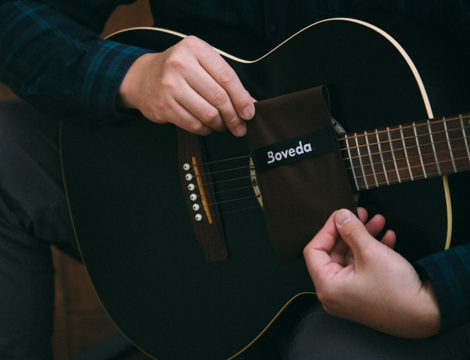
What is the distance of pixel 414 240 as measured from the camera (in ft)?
1.94

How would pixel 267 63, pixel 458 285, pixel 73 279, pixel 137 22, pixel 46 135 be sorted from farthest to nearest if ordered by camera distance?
pixel 73 279 < pixel 137 22 < pixel 46 135 < pixel 267 63 < pixel 458 285

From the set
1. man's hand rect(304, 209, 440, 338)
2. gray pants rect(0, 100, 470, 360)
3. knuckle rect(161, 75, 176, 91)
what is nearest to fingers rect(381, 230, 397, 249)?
man's hand rect(304, 209, 440, 338)

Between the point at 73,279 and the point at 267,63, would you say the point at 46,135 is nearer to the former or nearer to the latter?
the point at 267,63

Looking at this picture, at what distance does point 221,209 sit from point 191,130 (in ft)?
0.51

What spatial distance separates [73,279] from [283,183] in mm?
1124

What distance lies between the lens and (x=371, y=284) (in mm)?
544

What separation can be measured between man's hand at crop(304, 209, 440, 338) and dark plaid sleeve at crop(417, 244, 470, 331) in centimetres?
1

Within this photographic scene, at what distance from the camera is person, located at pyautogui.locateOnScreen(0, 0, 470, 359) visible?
1.80 feet

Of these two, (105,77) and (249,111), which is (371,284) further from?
(105,77)

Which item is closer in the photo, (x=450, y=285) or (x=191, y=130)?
(x=450, y=285)

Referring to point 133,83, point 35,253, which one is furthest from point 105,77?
point 35,253

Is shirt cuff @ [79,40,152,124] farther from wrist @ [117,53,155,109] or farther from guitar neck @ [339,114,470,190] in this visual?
guitar neck @ [339,114,470,190]

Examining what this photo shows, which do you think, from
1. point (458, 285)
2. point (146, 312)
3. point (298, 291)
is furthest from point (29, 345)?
point (458, 285)

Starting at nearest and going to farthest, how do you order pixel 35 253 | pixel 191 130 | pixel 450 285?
1. pixel 450 285
2. pixel 191 130
3. pixel 35 253
